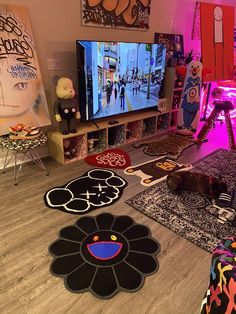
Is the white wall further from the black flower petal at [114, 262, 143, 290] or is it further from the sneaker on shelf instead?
the black flower petal at [114, 262, 143, 290]

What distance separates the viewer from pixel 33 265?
5.07 feet

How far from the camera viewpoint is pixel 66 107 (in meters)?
2.69

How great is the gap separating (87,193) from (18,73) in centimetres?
132

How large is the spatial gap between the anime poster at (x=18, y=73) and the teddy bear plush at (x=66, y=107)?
17 centimetres

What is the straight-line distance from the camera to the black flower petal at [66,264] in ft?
4.95

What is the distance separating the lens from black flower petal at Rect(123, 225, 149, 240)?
1792 millimetres

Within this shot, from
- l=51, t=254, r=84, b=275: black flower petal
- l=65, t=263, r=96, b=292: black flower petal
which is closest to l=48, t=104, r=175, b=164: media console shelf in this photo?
l=51, t=254, r=84, b=275: black flower petal

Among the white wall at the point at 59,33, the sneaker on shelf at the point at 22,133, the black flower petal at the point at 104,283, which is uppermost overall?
the white wall at the point at 59,33

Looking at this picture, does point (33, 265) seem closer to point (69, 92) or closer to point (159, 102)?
point (69, 92)

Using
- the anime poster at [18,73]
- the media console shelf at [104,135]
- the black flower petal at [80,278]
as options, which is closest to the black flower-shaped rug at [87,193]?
the media console shelf at [104,135]

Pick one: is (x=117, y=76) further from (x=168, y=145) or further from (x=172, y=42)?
(x=172, y=42)

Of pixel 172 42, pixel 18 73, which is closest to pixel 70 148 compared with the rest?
pixel 18 73

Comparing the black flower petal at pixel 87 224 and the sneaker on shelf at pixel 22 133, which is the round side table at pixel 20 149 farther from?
the black flower petal at pixel 87 224

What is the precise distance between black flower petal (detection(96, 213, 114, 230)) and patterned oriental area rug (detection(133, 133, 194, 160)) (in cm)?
132
